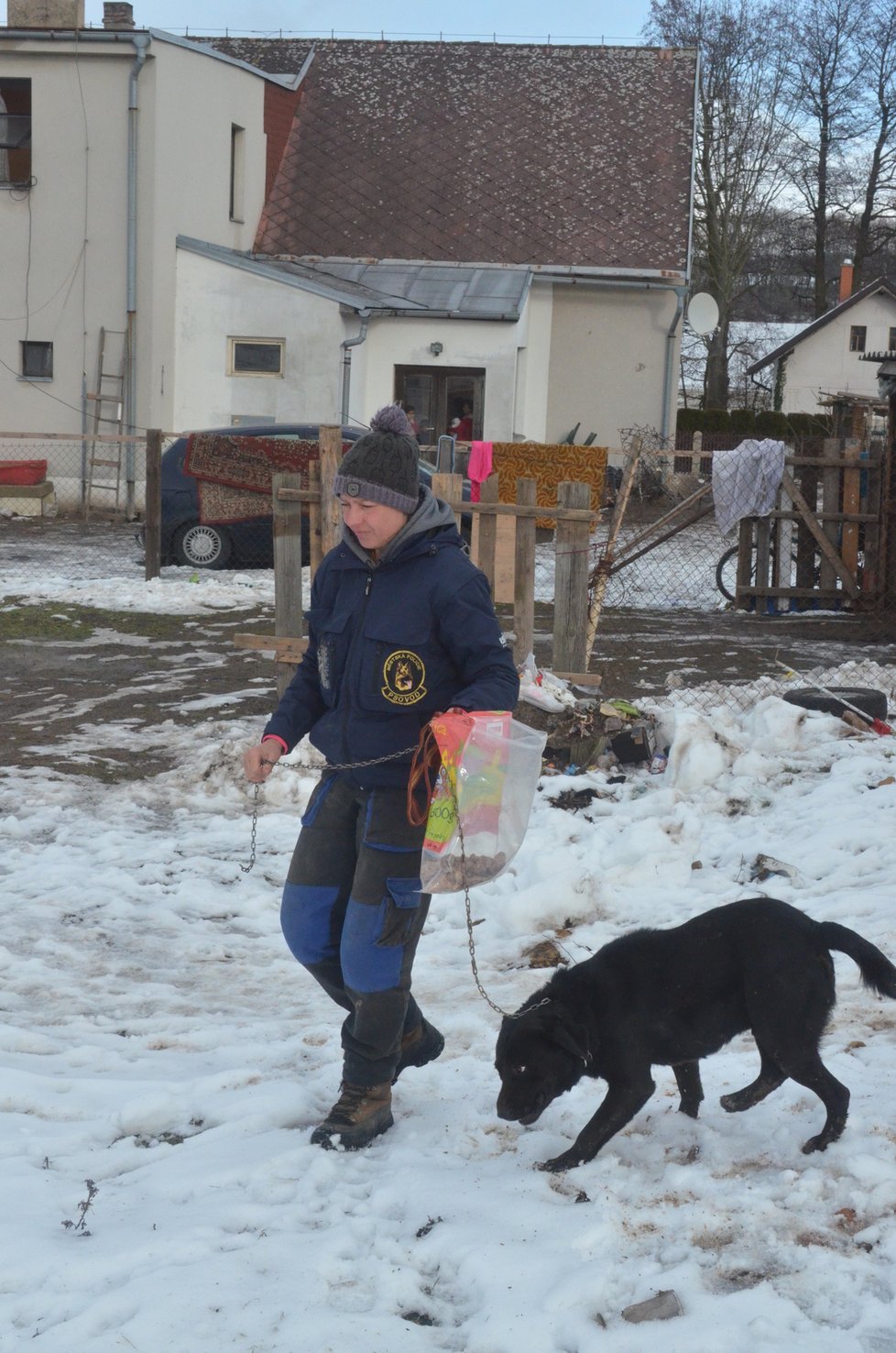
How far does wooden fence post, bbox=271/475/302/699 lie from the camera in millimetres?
8344

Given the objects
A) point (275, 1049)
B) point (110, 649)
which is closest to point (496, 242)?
point (110, 649)

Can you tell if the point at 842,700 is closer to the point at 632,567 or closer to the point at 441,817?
the point at 441,817

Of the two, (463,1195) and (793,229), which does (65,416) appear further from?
(793,229)

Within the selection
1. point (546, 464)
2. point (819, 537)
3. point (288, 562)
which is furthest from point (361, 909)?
point (546, 464)

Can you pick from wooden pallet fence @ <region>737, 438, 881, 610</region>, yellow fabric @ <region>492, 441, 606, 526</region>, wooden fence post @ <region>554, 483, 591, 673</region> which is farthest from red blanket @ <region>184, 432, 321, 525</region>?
wooden fence post @ <region>554, 483, 591, 673</region>

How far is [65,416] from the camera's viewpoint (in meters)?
22.5

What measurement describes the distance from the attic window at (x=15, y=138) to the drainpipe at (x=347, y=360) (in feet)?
19.6

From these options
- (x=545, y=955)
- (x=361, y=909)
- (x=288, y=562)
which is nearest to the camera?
(x=361, y=909)

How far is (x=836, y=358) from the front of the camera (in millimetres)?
48156

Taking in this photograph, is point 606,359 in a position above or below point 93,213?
below

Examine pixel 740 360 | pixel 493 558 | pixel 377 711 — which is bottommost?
pixel 377 711

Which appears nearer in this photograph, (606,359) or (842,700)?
(842,700)

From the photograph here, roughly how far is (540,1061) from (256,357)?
65.4 feet

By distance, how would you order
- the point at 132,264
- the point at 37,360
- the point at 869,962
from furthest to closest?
the point at 37,360 → the point at 132,264 → the point at 869,962
